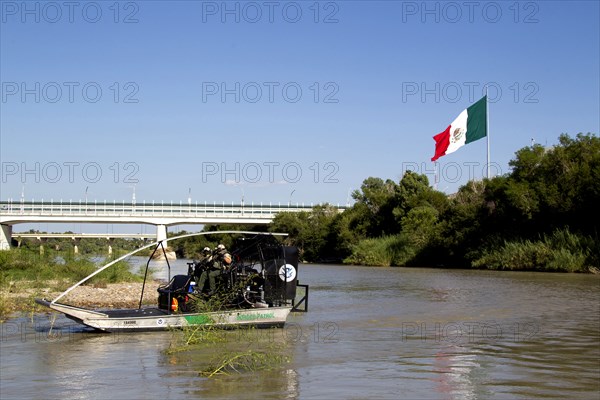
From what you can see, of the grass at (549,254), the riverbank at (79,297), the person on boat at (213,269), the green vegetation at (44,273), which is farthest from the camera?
the grass at (549,254)

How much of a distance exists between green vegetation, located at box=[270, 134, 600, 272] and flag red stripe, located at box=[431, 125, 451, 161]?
4066 millimetres

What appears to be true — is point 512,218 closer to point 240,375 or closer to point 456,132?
point 456,132

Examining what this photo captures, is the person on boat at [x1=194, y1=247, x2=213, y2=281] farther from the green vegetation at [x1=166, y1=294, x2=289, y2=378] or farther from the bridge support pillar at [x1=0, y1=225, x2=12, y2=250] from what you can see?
the bridge support pillar at [x1=0, y1=225, x2=12, y2=250]

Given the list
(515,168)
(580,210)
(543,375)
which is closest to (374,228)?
(515,168)

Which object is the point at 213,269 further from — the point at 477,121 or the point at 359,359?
the point at 477,121

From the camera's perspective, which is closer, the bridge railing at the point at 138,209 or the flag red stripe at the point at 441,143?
the flag red stripe at the point at 441,143

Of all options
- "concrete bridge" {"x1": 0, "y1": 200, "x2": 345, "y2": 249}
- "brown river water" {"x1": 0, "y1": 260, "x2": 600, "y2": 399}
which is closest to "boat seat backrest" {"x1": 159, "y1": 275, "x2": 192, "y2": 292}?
"brown river water" {"x1": 0, "y1": 260, "x2": 600, "y2": 399}

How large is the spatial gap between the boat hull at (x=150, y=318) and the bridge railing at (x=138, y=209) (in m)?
75.9

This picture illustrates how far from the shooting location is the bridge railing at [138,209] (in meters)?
93.1

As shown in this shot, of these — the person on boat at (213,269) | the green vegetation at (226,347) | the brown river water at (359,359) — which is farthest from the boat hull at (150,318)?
the person on boat at (213,269)

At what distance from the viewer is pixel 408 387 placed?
12.3m

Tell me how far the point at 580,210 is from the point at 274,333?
1448 inches

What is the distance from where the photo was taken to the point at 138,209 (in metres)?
96.6

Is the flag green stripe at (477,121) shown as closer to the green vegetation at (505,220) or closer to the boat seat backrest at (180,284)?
the green vegetation at (505,220)
